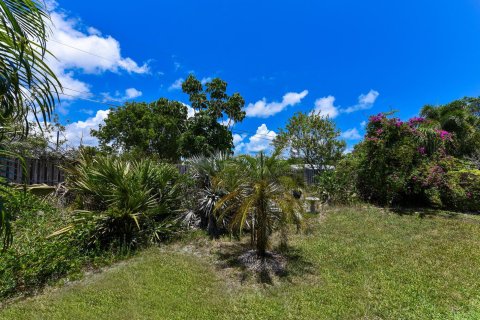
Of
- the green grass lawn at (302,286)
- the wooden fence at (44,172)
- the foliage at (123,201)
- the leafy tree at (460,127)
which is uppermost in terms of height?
the leafy tree at (460,127)

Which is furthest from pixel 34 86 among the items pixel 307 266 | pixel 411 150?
pixel 411 150

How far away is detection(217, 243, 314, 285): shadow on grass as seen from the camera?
179 inches

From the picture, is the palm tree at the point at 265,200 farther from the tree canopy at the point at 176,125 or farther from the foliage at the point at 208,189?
the tree canopy at the point at 176,125

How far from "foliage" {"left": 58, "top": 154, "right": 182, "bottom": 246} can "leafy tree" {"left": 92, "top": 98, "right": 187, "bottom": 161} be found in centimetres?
1237

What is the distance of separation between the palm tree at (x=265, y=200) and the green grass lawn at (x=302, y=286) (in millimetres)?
759

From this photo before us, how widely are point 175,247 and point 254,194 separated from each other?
8.17ft

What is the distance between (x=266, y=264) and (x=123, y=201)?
330 cm

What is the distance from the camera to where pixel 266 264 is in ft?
16.1

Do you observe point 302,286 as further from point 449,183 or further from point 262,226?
point 449,183

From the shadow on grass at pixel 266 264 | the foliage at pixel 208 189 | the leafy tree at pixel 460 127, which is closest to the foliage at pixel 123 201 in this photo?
the foliage at pixel 208 189

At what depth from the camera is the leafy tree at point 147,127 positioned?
64.5ft

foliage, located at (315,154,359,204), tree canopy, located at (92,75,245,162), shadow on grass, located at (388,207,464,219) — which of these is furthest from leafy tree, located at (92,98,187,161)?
shadow on grass, located at (388,207,464,219)

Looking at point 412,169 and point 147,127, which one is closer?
point 412,169

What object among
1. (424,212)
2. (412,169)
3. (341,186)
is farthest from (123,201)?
(412,169)
